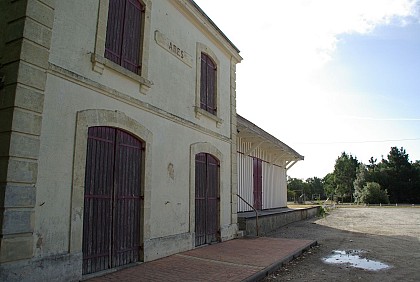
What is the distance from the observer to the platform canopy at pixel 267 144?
42.9 feet

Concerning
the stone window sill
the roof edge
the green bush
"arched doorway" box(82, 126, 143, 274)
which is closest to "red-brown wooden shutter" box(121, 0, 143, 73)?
the stone window sill

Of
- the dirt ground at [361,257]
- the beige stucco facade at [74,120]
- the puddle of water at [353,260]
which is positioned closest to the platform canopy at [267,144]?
the dirt ground at [361,257]

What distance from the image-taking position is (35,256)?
4469 millimetres

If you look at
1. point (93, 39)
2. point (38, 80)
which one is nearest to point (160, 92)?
point (93, 39)

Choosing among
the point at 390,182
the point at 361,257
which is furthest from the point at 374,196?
the point at 361,257

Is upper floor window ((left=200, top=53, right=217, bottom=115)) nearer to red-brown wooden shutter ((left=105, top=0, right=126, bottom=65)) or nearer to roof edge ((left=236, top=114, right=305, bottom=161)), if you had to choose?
A: roof edge ((left=236, top=114, right=305, bottom=161))

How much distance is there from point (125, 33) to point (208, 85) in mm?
3656

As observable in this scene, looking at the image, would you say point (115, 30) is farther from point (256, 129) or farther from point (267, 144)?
point (267, 144)

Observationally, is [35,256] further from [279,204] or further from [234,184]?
[279,204]

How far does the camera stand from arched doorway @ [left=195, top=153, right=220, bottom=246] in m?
8.74

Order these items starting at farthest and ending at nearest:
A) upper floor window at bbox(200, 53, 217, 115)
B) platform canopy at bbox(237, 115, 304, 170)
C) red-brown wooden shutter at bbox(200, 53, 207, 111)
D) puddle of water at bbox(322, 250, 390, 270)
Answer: platform canopy at bbox(237, 115, 304, 170)
upper floor window at bbox(200, 53, 217, 115)
red-brown wooden shutter at bbox(200, 53, 207, 111)
puddle of water at bbox(322, 250, 390, 270)

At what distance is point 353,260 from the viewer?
7.82m

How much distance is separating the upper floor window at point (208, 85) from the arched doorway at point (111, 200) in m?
3.24

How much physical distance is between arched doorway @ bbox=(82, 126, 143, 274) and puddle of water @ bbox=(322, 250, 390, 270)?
462 centimetres
